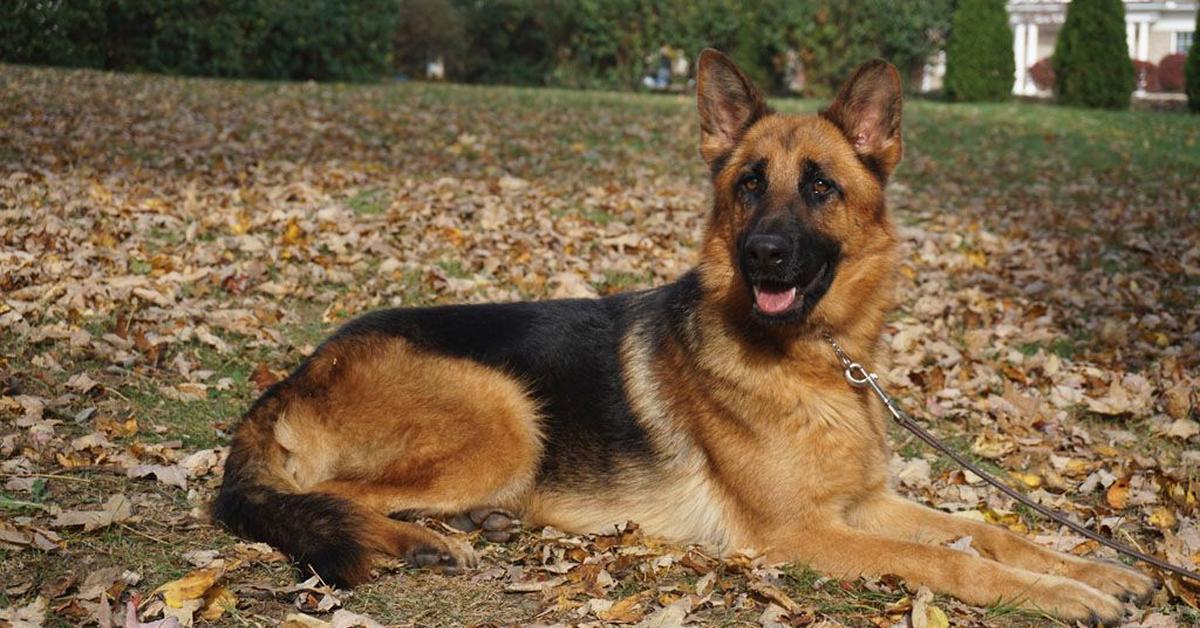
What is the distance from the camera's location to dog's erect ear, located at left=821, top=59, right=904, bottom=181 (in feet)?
14.5

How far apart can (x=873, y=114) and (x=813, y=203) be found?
51cm

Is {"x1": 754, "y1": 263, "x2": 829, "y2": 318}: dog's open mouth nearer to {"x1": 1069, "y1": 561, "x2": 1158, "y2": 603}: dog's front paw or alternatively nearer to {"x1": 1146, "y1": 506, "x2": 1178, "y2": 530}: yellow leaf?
{"x1": 1069, "y1": 561, "x2": 1158, "y2": 603}: dog's front paw

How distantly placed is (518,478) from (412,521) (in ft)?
1.57

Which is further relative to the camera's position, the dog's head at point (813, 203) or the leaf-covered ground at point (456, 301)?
the dog's head at point (813, 203)

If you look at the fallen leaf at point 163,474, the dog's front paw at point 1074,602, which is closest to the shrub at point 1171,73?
the dog's front paw at point 1074,602

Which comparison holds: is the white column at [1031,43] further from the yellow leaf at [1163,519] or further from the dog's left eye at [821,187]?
the dog's left eye at [821,187]

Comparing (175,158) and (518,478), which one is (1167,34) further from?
(518,478)

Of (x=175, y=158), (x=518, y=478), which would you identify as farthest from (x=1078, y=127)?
A: (x=518, y=478)

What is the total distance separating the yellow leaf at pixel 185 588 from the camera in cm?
363

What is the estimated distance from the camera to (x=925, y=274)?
29.9 ft

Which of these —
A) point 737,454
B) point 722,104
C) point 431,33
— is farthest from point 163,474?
point 431,33

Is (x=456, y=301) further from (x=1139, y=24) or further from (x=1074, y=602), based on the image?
(x=1139, y=24)

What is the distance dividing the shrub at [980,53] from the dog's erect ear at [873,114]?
22314 mm

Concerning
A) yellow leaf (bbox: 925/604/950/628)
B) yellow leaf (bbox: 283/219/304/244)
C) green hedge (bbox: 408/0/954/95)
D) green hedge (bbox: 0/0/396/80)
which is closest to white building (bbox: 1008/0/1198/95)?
green hedge (bbox: 408/0/954/95)
